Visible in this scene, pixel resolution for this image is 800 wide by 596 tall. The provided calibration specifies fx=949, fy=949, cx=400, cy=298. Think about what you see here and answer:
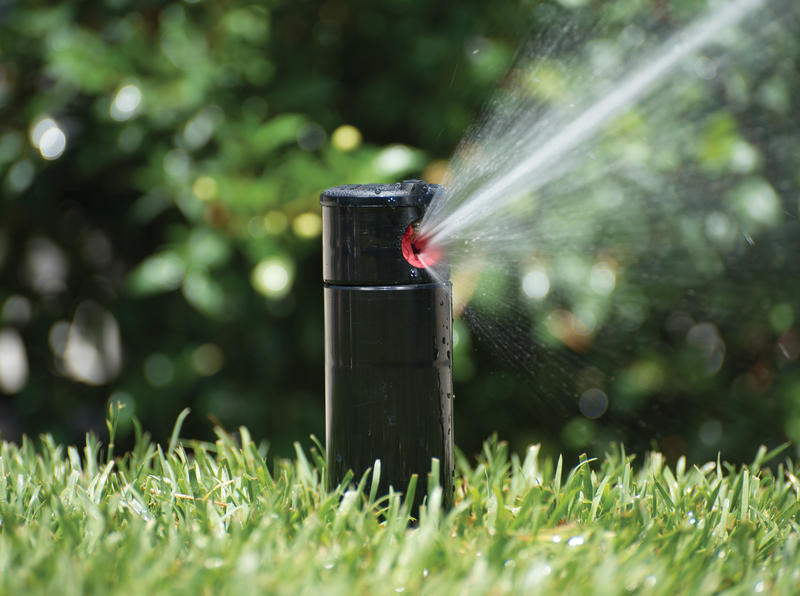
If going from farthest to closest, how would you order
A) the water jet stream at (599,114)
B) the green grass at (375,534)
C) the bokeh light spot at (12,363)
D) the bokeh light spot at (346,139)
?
1. the bokeh light spot at (12,363)
2. the bokeh light spot at (346,139)
3. the water jet stream at (599,114)
4. the green grass at (375,534)

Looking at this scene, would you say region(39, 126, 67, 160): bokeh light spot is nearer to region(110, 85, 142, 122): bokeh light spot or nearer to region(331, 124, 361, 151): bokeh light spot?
region(110, 85, 142, 122): bokeh light spot

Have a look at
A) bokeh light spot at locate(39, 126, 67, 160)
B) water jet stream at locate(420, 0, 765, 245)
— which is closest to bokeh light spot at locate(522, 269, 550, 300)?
water jet stream at locate(420, 0, 765, 245)

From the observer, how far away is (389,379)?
1.69 m

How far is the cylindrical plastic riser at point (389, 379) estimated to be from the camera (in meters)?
1.68

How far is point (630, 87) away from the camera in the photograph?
108 inches

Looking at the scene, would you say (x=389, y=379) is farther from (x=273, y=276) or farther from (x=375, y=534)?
(x=273, y=276)

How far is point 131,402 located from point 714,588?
Answer: 6.33 feet

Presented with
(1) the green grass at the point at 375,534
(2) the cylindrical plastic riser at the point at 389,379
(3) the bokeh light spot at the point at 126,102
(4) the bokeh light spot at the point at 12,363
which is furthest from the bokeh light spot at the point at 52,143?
(2) the cylindrical plastic riser at the point at 389,379

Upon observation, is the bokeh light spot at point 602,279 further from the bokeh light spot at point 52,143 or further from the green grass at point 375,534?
the bokeh light spot at point 52,143

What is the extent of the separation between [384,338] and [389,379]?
0.25ft

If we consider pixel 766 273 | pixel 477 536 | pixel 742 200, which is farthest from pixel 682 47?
pixel 477 536

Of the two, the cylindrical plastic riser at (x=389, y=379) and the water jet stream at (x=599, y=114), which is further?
the water jet stream at (x=599, y=114)

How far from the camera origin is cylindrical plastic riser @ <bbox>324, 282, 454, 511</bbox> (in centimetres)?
168

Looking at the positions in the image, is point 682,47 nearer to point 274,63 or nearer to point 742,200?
point 742,200
